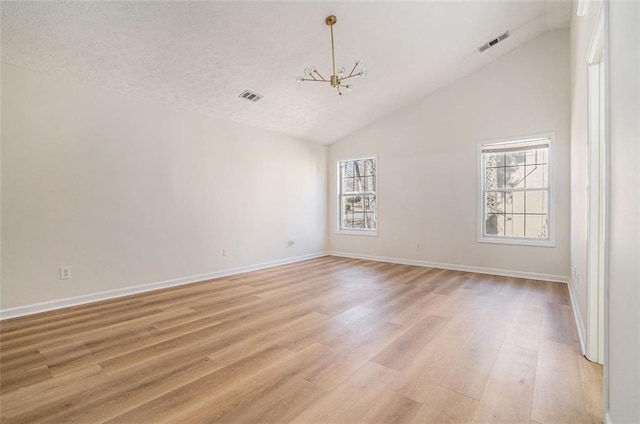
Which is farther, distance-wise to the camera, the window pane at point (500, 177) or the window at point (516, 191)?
the window pane at point (500, 177)

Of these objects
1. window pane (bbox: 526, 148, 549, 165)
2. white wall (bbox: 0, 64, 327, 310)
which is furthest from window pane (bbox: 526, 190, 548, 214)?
white wall (bbox: 0, 64, 327, 310)

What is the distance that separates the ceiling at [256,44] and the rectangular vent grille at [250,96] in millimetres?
82

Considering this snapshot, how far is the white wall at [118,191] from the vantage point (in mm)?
3104

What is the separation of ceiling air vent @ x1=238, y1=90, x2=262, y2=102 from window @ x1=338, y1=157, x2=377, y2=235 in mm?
2811

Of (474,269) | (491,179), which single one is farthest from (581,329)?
(491,179)

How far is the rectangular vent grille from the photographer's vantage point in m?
4.35

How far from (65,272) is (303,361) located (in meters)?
3.04

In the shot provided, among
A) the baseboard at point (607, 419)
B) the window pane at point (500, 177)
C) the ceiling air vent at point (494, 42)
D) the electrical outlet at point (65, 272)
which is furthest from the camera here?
the window pane at point (500, 177)

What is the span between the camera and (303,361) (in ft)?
7.04

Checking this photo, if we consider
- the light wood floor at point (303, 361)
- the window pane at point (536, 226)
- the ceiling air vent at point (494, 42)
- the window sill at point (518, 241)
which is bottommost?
the light wood floor at point (303, 361)

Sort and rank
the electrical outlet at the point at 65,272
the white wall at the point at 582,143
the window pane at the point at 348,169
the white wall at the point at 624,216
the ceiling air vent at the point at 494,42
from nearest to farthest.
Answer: the white wall at the point at 624,216 < the white wall at the point at 582,143 < the electrical outlet at the point at 65,272 < the ceiling air vent at the point at 494,42 < the window pane at the point at 348,169

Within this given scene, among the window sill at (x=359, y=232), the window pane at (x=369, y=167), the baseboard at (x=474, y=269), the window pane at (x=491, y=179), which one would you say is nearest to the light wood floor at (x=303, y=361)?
the baseboard at (x=474, y=269)

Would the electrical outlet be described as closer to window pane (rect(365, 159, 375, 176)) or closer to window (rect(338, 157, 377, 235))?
window (rect(338, 157, 377, 235))

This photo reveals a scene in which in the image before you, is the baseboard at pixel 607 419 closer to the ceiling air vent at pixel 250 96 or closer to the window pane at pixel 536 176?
the window pane at pixel 536 176
